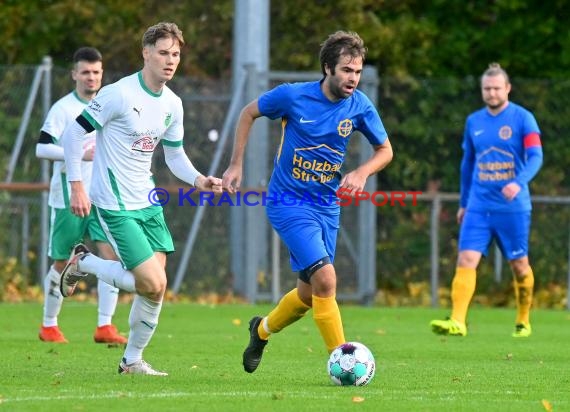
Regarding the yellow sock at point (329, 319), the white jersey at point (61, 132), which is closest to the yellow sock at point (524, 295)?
the white jersey at point (61, 132)

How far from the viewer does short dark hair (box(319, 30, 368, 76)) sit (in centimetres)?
848

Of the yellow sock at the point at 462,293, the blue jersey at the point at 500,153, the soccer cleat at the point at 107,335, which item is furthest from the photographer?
the blue jersey at the point at 500,153

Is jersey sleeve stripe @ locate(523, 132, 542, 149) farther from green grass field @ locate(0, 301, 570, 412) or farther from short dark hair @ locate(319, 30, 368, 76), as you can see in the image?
short dark hair @ locate(319, 30, 368, 76)

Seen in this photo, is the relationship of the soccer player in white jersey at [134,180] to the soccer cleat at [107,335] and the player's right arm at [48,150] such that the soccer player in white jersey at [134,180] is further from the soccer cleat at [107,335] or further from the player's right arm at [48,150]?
the soccer cleat at [107,335]

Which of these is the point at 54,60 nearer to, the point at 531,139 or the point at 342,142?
the point at 531,139

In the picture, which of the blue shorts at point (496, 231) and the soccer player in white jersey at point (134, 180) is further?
the blue shorts at point (496, 231)

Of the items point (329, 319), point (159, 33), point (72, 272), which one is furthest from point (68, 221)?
point (329, 319)

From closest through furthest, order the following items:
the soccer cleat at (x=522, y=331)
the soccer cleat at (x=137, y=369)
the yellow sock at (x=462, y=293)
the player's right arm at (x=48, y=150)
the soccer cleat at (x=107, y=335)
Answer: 1. the soccer cleat at (x=137, y=369)
2. the player's right arm at (x=48, y=150)
3. the soccer cleat at (x=107, y=335)
4. the yellow sock at (x=462, y=293)
5. the soccer cleat at (x=522, y=331)

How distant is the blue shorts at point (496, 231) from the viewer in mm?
12656

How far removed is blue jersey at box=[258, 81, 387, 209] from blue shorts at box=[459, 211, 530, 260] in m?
4.18

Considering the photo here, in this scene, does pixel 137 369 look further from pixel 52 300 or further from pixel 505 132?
pixel 505 132

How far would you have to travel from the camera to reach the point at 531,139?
491 inches

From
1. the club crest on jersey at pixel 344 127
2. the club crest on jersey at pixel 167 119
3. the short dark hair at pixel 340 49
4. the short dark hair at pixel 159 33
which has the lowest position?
the club crest on jersey at pixel 344 127

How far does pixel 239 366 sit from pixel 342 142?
177 centimetres
